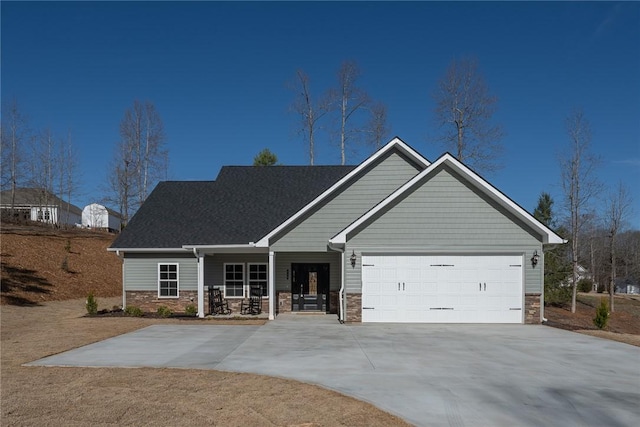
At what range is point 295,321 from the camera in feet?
52.8

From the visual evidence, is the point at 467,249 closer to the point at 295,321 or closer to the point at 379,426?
the point at 295,321

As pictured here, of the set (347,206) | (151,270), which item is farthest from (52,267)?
(347,206)

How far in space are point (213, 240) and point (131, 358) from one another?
30.5ft

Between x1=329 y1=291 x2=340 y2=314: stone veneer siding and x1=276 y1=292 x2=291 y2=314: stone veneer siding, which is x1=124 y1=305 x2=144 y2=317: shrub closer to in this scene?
x1=276 y1=292 x2=291 y2=314: stone veneer siding

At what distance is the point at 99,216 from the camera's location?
209 feet

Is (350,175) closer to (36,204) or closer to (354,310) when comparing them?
(354,310)

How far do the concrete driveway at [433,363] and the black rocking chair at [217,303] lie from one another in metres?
3.09

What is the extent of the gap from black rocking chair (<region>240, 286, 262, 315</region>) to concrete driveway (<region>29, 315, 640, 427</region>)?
3.24 metres

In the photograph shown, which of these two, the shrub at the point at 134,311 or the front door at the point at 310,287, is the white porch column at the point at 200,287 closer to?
the shrub at the point at 134,311

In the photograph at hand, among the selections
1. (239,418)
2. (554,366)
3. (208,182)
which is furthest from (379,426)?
(208,182)

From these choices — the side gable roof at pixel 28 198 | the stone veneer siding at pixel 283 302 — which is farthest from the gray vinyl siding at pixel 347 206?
the side gable roof at pixel 28 198

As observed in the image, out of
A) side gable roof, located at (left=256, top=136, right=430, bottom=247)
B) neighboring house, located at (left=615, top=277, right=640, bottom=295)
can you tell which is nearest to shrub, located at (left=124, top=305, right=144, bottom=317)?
side gable roof, located at (left=256, top=136, right=430, bottom=247)

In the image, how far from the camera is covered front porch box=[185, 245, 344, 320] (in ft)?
60.7

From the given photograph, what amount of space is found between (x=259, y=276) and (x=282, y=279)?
1038 mm
